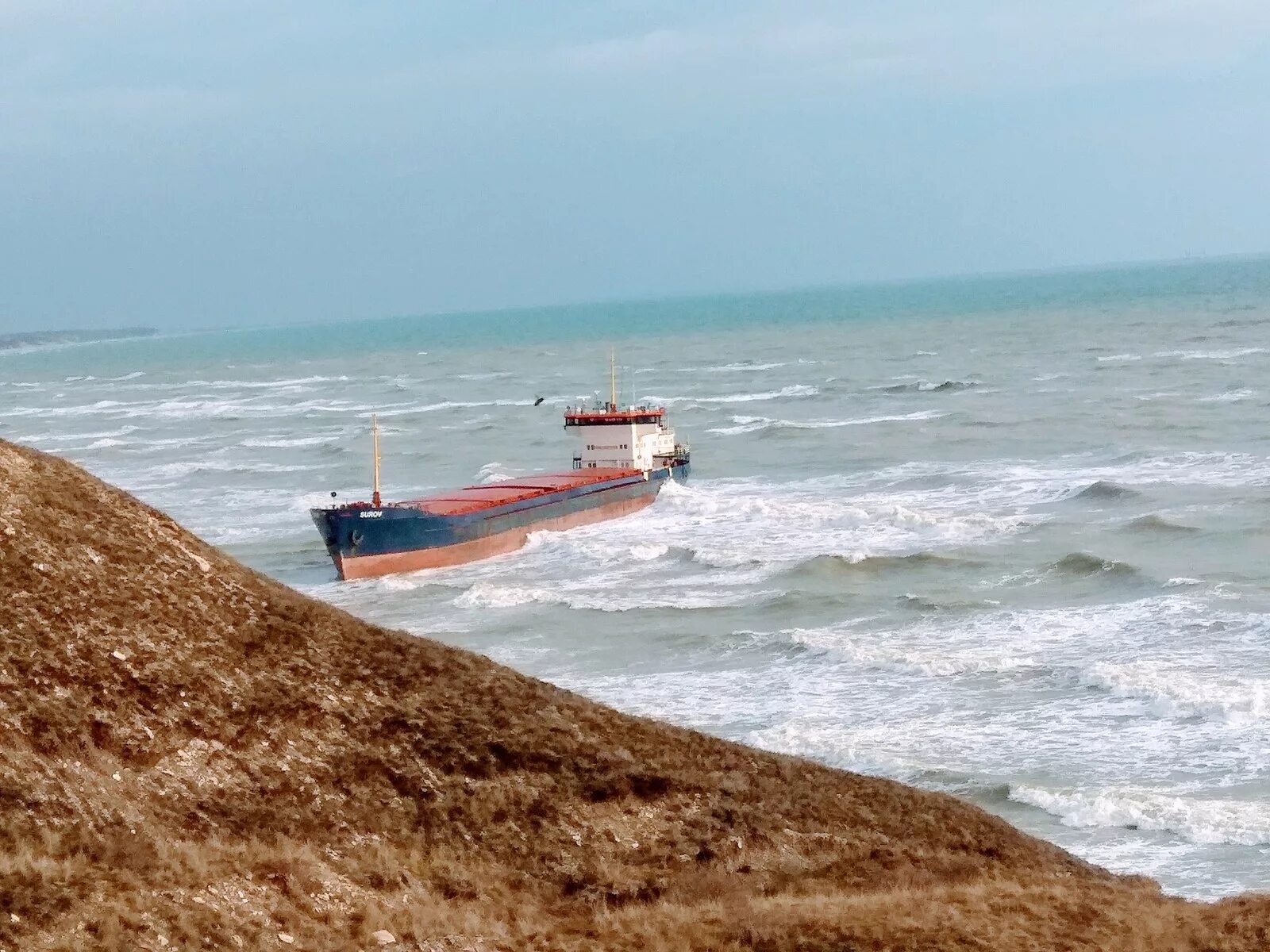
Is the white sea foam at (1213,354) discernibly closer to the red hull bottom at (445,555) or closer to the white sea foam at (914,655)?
the red hull bottom at (445,555)

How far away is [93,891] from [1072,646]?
2267 cm

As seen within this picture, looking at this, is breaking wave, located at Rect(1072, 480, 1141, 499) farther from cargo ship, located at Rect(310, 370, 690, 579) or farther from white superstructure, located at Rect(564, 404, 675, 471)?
white superstructure, located at Rect(564, 404, 675, 471)

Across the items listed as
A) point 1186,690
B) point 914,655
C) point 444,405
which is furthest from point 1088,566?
point 444,405

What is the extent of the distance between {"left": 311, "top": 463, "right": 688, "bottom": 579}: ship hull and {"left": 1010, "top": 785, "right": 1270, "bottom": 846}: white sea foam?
24.4 metres

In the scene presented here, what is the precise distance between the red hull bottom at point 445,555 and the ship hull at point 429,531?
0.02 m

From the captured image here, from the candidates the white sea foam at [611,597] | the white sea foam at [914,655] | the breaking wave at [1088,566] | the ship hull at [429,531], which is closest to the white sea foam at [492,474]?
the ship hull at [429,531]

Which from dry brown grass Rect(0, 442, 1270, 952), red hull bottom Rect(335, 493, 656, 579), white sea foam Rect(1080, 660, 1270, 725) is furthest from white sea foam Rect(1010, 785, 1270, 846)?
red hull bottom Rect(335, 493, 656, 579)

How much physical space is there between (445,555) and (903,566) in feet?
43.6

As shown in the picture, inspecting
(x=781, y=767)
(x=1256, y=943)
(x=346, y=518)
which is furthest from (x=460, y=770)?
(x=346, y=518)

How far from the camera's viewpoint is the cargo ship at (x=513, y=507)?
1668 inches

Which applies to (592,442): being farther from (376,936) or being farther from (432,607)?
(376,936)

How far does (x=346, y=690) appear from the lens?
584 inches

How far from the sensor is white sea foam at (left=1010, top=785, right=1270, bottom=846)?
1970 cm

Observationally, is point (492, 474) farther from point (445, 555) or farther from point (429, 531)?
point (429, 531)
